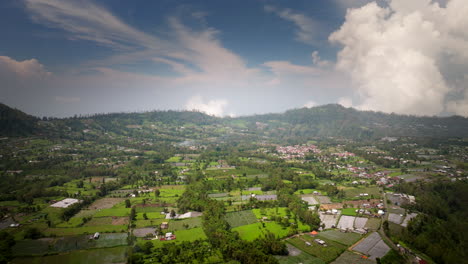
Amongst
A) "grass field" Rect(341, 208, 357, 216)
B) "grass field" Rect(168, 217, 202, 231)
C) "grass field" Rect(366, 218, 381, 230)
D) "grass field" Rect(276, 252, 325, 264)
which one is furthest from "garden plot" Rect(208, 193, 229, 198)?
"grass field" Rect(366, 218, 381, 230)

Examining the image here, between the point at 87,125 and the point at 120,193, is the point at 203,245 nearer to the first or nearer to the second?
the point at 120,193

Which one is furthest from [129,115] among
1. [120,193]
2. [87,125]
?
[120,193]

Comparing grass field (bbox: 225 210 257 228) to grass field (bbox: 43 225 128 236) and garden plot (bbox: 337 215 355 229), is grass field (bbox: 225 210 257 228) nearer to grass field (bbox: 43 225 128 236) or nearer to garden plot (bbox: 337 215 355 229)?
garden plot (bbox: 337 215 355 229)

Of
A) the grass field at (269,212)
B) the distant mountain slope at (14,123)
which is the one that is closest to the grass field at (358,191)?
the grass field at (269,212)

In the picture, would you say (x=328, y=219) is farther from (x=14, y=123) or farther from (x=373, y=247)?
(x=14, y=123)

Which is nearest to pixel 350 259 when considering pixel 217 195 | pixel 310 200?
pixel 310 200

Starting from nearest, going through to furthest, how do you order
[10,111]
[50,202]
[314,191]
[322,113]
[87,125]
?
[50,202] → [314,191] → [10,111] → [87,125] → [322,113]
